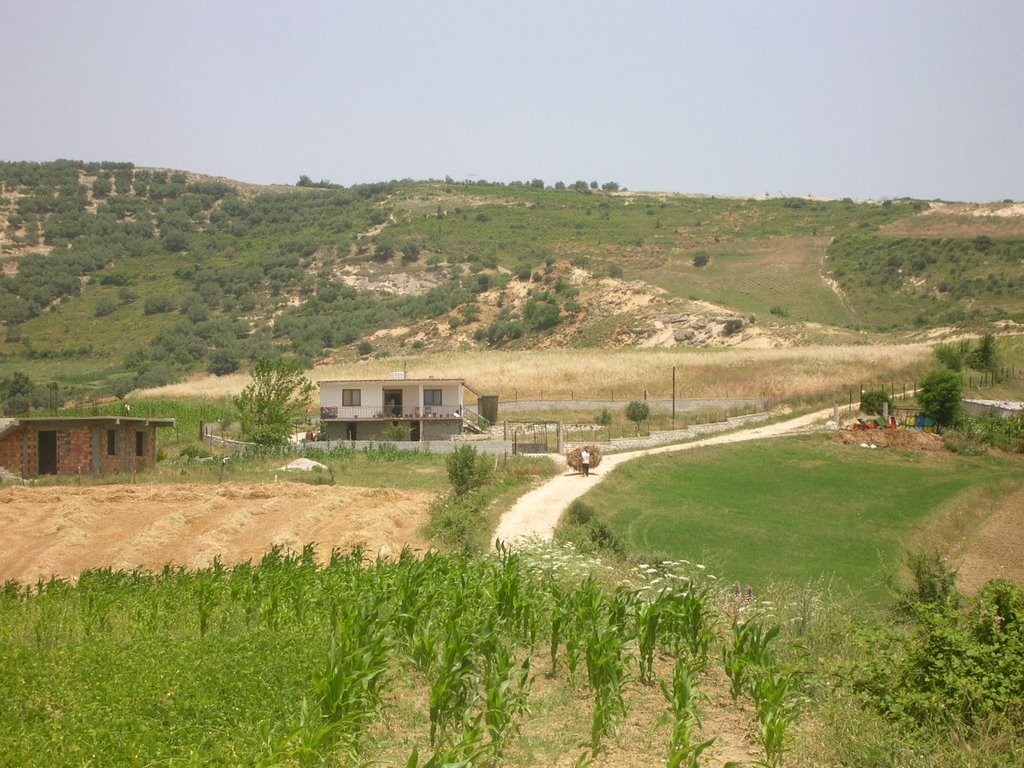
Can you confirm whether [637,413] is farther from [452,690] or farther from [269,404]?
[452,690]

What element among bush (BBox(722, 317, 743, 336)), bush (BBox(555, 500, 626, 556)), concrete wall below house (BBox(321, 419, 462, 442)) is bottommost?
concrete wall below house (BBox(321, 419, 462, 442))

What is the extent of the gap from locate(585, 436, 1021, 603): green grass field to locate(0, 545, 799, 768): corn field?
12.6 meters

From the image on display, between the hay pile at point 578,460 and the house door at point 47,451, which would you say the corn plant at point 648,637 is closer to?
the hay pile at point 578,460

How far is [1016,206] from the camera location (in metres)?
145

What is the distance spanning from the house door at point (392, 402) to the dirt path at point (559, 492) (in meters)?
17.2

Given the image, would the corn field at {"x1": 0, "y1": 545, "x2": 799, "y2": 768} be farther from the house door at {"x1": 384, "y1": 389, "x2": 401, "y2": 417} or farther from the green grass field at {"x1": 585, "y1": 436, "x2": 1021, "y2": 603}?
the house door at {"x1": 384, "y1": 389, "x2": 401, "y2": 417}

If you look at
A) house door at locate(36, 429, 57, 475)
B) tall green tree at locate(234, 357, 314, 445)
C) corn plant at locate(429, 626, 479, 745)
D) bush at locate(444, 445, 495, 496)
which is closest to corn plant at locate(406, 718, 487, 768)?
corn plant at locate(429, 626, 479, 745)

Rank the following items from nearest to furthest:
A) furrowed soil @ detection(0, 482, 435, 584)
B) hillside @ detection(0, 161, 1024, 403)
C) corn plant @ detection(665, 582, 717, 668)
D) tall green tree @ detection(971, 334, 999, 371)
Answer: corn plant @ detection(665, 582, 717, 668) → furrowed soil @ detection(0, 482, 435, 584) → tall green tree @ detection(971, 334, 999, 371) → hillside @ detection(0, 161, 1024, 403)

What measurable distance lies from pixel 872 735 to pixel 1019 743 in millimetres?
1193

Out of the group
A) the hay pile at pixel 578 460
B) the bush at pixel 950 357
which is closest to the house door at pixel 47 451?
the hay pile at pixel 578 460

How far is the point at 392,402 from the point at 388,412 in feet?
3.88

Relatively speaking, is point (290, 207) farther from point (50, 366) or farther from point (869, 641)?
point (869, 641)

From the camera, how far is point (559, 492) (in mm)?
36969

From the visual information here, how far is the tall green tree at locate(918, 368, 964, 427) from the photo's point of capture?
181ft
